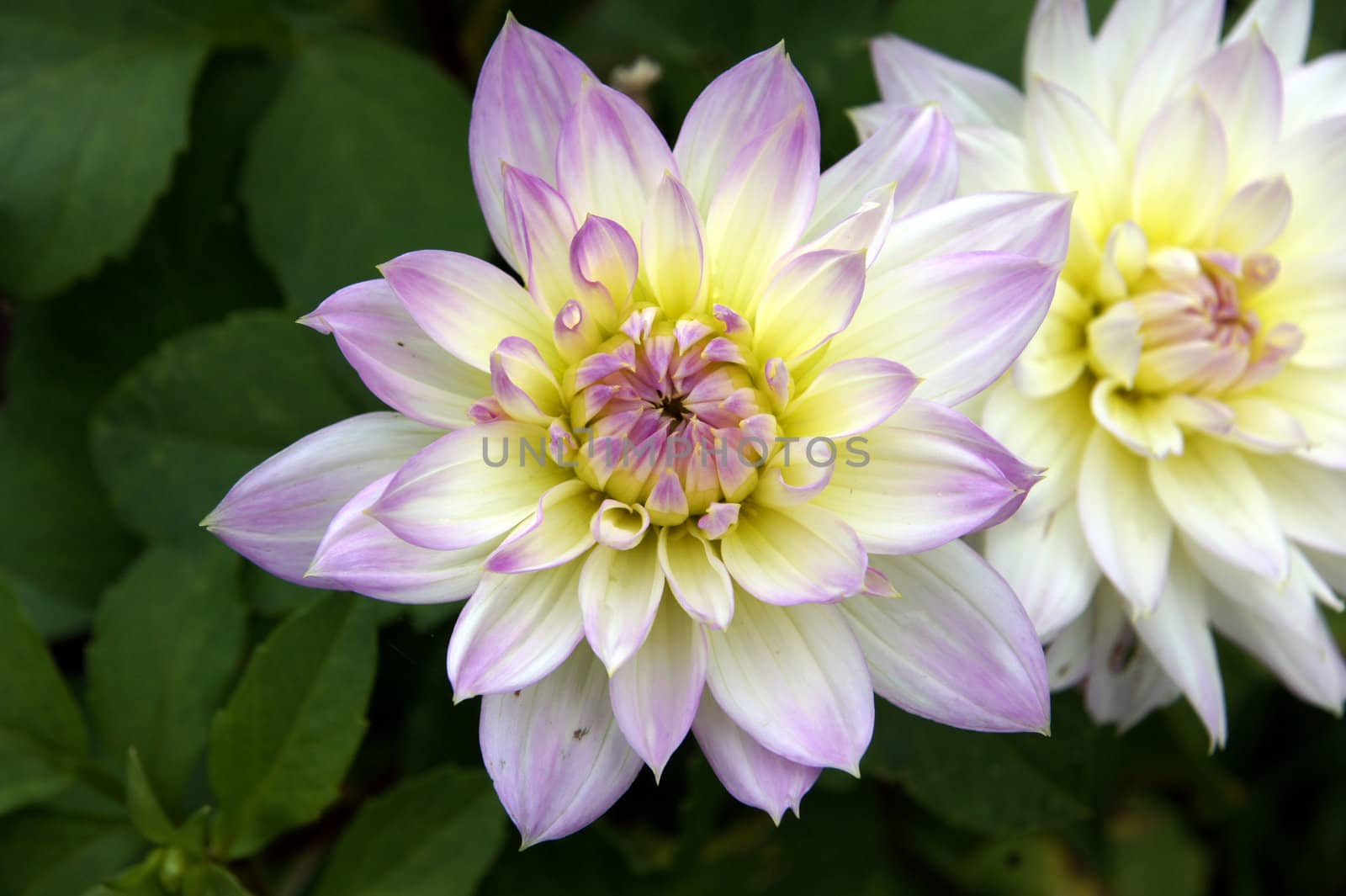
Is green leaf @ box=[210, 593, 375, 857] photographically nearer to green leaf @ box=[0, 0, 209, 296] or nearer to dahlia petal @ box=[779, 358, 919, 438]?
dahlia petal @ box=[779, 358, 919, 438]

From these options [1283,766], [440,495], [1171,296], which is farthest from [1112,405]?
[1283,766]

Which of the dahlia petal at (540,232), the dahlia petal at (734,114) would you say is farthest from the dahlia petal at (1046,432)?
the dahlia petal at (540,232)

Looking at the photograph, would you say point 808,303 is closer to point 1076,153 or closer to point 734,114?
point 734,114

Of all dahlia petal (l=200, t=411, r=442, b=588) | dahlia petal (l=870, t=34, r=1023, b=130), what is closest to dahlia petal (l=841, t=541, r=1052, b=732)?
dahlia petal (l=200, t=411, r=442, b=588)

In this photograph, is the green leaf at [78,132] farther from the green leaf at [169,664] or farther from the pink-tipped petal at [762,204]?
the pink-tipped petal at [762,204]

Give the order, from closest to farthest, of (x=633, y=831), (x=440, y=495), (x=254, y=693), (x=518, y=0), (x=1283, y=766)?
1. (x=440, y=495)
2. (x=254, y=693)
3. (x=633, y=831)
4. (x=518, y=0)
5. (x=1283, y=766)

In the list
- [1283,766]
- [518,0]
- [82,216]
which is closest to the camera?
[82,216]

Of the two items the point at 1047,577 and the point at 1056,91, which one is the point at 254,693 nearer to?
the point at 1047,577
